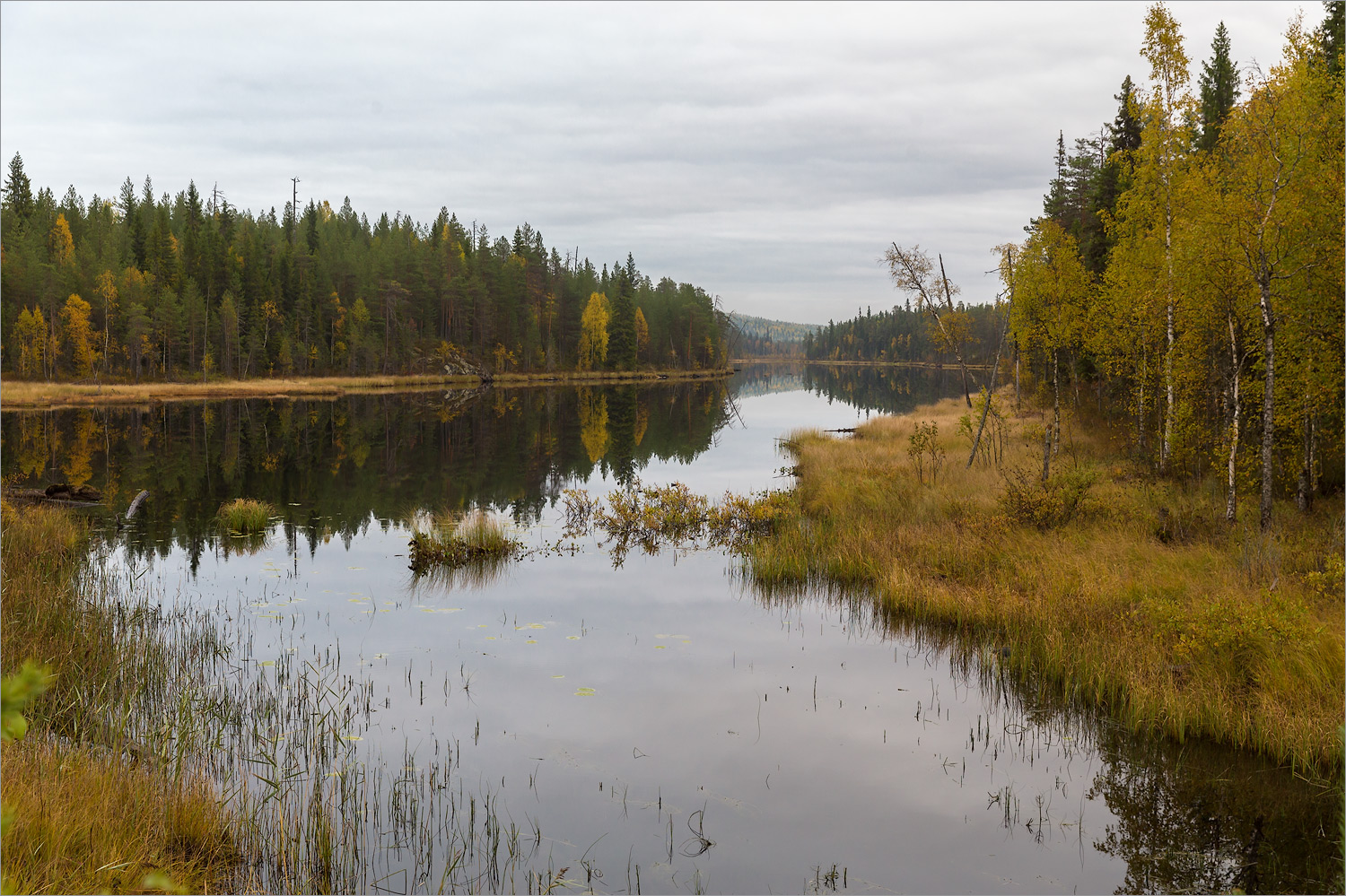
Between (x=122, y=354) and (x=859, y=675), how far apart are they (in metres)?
92.6

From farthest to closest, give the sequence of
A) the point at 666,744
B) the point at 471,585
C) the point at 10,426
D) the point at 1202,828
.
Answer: the point at 10,426 → the point at 471,585 → the point at 666,744 → the point at 1202,828

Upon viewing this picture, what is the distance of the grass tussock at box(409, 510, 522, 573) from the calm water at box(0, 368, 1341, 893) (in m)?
0.68

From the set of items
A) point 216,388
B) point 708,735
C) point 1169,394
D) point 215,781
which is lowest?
point 708,735

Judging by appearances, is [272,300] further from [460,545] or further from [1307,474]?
[1307,474]

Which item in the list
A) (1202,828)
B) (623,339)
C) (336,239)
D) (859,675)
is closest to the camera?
(1202,828)

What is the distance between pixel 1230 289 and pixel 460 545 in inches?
682

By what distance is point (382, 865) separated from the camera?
23.4 ft

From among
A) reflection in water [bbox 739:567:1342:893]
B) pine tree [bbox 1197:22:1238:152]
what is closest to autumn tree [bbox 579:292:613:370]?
pine tree [bbox 1197:22:1238:152]

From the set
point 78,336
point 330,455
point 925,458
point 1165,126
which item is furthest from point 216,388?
point 1165,126

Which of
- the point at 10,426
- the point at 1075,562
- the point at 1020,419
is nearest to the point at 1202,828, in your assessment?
the point at 1075,562

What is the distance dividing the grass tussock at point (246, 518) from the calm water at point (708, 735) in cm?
52

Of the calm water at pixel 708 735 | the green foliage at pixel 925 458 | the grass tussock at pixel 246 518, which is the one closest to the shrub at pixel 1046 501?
the green foliage at pixel 925 458

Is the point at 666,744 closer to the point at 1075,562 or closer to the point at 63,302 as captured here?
the point at 1075,562

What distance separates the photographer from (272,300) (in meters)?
88.2
